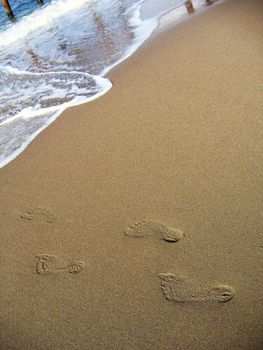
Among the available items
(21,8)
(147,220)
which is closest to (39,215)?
(147,220)

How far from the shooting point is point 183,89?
3.70 m

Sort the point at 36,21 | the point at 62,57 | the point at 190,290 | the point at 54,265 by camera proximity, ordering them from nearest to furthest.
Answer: the point at 190,290 → the point at 54,265 → the point at 62,57 → the point at 36,21

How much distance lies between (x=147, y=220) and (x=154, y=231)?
0.12 m

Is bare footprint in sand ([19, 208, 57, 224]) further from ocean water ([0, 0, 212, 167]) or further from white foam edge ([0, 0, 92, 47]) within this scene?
white foam edge ([0, 0, 92, 47])

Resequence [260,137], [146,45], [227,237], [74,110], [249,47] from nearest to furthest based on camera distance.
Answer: [227,237] < [260,137] < [249,47] < [74,110] < [146,45]

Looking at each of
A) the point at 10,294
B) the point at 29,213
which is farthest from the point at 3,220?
the point at 10,294

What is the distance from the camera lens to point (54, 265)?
7.59 ft

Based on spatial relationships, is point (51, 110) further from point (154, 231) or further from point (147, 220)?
point (154, 231)

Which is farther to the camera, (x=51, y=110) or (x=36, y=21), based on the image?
(x=36, y=21)

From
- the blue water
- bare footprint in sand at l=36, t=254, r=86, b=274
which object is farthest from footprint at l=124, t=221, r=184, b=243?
the blue water

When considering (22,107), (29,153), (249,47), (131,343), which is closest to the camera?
(131,343)

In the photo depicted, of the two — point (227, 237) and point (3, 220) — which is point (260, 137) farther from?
point (3, 220)

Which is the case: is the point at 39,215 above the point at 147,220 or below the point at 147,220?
above

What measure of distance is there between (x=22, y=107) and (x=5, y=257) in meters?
2.89
